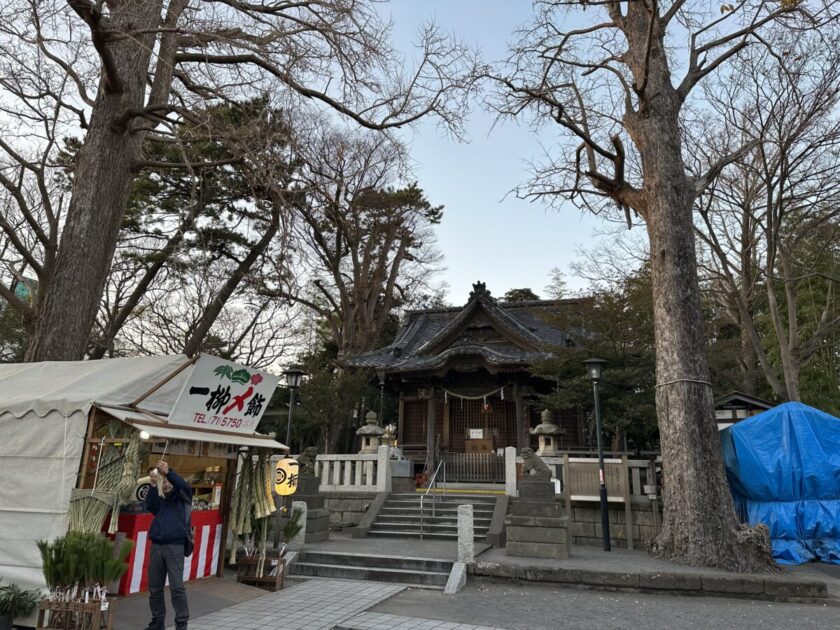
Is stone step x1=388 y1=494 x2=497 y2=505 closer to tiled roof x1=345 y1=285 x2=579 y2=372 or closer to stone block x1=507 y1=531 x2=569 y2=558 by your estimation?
stone block x1=507 y1=531 x2=569 y2=558

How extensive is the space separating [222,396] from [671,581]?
6.61m

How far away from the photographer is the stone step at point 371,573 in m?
7.89

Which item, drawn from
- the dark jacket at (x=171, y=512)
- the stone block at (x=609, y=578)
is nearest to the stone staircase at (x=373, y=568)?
the stone block at (x=609, y=578)

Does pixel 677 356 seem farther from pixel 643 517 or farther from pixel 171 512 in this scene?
pixel 171 512

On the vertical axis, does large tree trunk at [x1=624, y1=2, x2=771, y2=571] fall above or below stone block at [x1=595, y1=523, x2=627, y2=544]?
above

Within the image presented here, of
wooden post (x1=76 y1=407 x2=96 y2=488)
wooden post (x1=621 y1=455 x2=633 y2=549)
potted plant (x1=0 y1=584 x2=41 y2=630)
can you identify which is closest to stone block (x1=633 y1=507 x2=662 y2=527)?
wooden post (x1=621 y1=455 x2=633 y2=549)

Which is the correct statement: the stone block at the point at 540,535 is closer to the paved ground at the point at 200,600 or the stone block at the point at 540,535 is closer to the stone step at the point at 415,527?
the stone step at the point at 415,527

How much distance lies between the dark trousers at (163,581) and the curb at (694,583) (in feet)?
16.3

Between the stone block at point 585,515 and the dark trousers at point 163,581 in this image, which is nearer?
the dark trousers at point 163,581

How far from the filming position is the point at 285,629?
530 centimetres

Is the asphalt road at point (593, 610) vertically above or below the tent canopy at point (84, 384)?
below

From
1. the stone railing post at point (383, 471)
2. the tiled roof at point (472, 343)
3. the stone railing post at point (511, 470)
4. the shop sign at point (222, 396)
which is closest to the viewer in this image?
the shop sign at point (222, 396)

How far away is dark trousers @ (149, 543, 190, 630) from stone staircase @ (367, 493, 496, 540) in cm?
715

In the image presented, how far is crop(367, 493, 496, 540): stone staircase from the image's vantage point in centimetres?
1123
